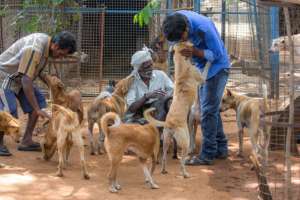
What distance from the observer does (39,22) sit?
1107 centimetres

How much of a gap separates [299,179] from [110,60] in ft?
29.0

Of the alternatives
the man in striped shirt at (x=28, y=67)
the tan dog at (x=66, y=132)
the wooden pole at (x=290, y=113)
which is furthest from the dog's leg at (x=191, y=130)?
the wooden pole at (x=290, y=113)

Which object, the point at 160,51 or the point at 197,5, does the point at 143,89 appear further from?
the point at 160,51

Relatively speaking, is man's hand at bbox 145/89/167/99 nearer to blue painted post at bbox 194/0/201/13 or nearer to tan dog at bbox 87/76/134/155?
tan dog at bbox 87/76/134/155

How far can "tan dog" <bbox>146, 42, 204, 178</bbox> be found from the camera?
692 centimetres

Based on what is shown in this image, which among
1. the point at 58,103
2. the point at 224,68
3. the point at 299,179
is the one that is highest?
the point at 224,68

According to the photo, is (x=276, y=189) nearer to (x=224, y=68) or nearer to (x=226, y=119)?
(x=224, y=68)

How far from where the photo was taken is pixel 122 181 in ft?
22.1

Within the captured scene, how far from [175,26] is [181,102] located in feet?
3.11

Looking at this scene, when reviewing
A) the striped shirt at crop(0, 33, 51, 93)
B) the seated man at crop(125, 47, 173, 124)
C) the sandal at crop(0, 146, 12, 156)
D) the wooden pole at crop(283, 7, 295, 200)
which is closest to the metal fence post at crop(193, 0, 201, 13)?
the seated man at crop(125, 47, 173, 124)

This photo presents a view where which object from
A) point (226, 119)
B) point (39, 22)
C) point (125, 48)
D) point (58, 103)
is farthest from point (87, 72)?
point (58, 103)

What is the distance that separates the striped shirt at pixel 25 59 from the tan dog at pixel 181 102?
1691mm

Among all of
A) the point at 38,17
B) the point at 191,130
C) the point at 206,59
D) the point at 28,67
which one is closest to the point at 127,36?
the point at 38,17

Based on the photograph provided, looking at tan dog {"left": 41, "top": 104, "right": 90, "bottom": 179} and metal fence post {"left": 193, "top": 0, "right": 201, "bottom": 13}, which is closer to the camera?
tan dog {"left": 41, "top": 104, "right": 90, "bottom": 179}
